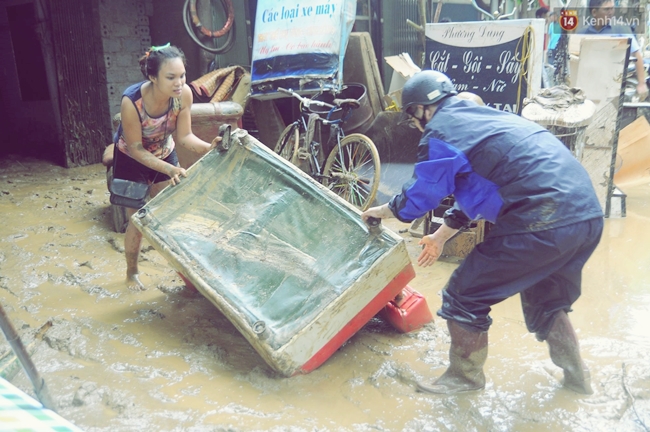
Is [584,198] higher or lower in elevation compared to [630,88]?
higher

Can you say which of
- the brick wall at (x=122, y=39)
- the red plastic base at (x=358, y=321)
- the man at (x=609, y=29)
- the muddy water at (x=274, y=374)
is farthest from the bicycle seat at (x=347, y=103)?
the brick wall at (x=122, y=39)

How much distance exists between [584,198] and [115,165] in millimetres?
2840

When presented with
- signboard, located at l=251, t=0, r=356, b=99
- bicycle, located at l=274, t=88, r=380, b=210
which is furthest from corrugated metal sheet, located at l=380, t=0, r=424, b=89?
bicycle, located at l=274, t=88, r=380, b=210

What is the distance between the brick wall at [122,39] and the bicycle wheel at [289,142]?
290cm

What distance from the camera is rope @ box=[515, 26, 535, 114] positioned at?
5.20 meters

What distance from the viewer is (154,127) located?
11.4 ft

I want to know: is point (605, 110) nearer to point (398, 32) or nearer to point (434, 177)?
point (434, 177)

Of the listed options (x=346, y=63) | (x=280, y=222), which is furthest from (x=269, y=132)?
(x=280, y=222)

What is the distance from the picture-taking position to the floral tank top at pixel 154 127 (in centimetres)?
336

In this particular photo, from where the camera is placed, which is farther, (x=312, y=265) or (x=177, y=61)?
(x=177, y=61)

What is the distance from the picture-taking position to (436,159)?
2258 mm

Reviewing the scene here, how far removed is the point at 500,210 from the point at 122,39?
6.75m

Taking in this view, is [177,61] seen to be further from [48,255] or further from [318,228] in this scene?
[48,255]

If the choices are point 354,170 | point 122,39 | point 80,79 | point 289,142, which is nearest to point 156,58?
point 354,170
